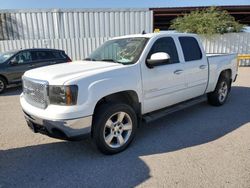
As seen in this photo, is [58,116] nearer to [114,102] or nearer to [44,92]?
[44,92]

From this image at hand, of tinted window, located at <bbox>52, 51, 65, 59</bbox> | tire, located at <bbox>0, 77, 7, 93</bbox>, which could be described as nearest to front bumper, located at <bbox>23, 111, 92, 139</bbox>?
tire, located at <bbox>0, 77, 7, 93</bbox>

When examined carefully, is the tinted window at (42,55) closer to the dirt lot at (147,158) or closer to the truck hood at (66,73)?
the dirt lot at (147,158)

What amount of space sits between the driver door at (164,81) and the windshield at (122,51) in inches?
8.8

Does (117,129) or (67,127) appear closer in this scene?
(67,127)

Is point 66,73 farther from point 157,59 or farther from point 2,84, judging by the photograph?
point 2,84

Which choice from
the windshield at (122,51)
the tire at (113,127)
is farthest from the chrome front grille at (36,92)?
the windshield at (122,51)

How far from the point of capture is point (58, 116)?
308 cm

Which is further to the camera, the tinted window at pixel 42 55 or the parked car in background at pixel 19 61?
the tinted window at pixel 42 55

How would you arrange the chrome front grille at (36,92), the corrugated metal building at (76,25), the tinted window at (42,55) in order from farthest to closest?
the corrugated metal building at (76,25) < the tinted window at (42,55) < the chrome front grille at (36,92)

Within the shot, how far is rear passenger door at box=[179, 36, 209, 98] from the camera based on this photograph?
15.8 ft

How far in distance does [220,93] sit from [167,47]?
2.56 metres

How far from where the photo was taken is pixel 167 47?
4.51 metres

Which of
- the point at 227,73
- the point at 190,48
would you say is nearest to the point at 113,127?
the point at 190,48

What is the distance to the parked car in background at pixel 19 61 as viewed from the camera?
8.55 meters
